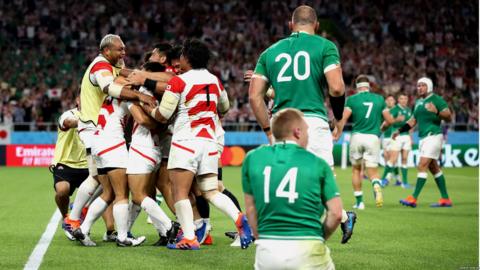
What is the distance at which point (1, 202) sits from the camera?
16.5m

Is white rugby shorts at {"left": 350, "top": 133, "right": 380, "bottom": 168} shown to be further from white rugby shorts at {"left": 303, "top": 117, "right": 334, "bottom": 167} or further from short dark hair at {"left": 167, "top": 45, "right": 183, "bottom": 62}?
white rugby shorts at {"left": 303, "top": 117, "right": 334, "bottom": 167}

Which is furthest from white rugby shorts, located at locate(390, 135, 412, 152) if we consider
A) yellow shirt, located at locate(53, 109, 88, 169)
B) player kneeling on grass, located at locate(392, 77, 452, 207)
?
yellow shirt, located at locate(53, 109, 88, 169)

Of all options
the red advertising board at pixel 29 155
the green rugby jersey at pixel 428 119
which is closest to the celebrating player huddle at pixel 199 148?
the green rugby jersey at pixel 428 119

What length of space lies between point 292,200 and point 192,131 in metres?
3.99

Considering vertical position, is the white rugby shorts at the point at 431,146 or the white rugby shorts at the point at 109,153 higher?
the white rugby shorts at the point at 109,153

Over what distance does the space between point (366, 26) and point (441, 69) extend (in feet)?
18.9

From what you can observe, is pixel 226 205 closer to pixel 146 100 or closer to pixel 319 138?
pixel 146 100

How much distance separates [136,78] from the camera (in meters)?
9.34

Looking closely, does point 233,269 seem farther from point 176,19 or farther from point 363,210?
point 176,19

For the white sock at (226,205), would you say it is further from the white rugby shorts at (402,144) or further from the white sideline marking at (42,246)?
the white rugby shorts at (402,144)

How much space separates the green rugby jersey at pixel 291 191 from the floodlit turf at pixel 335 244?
9.95 ft

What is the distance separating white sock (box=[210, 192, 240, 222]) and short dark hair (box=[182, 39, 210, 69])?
4.49 ft

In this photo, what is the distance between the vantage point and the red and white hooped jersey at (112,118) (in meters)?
9.78

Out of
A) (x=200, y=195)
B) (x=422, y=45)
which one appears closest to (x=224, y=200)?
(x=200, y=195)
